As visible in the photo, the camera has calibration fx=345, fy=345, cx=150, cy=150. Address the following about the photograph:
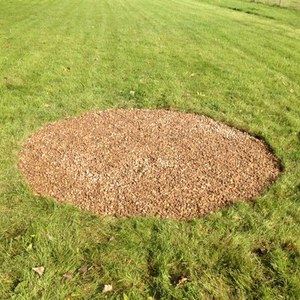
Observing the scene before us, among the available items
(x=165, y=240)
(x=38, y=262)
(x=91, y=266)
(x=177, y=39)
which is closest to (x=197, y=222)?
(x=165, y=240)

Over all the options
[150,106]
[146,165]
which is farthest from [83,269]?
[150,106]

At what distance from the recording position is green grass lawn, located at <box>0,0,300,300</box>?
366 centimetres

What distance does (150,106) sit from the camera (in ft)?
26.9

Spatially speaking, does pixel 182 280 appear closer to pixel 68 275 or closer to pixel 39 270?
pixel 68 275

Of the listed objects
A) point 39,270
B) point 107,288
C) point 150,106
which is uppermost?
point 107,288

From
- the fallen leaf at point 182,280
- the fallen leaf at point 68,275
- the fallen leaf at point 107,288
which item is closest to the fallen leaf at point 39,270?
the fallen leaf at point 68,275

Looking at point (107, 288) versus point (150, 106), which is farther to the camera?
point (150, 106)

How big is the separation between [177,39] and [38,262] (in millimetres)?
13754

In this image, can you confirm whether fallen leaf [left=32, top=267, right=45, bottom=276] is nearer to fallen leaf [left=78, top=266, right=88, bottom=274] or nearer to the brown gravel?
fallen leaf [left=78, top=266, right=88, bottom=274]

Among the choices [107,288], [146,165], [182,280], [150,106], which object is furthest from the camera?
[150,106]

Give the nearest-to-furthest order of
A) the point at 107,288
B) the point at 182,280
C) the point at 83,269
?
1. the point at 107,288
2. the point at 182,280
3. the point at 83,269

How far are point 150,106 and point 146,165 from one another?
2896 millimetres

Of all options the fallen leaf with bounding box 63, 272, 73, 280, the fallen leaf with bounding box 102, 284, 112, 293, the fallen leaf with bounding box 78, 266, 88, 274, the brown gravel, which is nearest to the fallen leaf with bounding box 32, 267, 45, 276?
the fallen leaf with bounding box 63, 272, 73, 280

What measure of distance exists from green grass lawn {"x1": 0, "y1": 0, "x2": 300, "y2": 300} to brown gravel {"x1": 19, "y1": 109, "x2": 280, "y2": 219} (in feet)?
0.82
